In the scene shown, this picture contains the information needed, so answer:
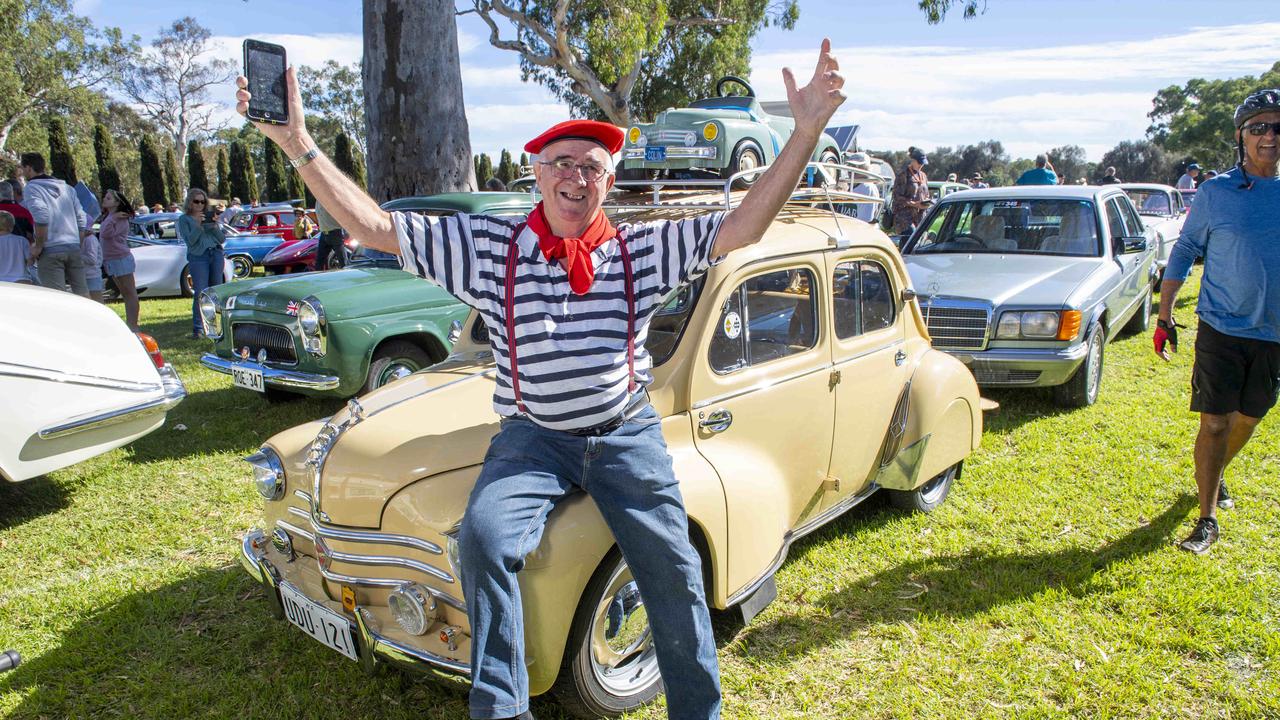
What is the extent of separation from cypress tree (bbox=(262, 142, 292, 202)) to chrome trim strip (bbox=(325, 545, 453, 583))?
4269 cm

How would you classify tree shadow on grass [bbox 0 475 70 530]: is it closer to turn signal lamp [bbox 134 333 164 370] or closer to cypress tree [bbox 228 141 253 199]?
turn signal lamp [bbox 134 333 164 370]

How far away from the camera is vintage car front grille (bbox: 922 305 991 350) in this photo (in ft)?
20.8

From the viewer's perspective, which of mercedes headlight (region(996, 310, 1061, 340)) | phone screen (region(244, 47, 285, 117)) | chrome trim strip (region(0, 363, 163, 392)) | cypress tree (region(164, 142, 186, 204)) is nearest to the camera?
phone screen (region(244, 47, 285, 117))

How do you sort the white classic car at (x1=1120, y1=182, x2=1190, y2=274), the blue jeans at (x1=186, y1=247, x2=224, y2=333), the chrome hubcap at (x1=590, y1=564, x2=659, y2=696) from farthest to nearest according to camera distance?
the white classic car at (x1=1120, y1=182, x2=1190, y2=274), the blue jeans at (x1=186, y1=247, x2=224, y2=333), the chrome hubcap at (x1=590, y1=564, x2=659, y2=696)

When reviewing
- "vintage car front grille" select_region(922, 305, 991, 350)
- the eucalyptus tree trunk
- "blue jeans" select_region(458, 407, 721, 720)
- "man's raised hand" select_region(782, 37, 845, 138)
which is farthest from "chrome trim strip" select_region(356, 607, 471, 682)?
the eucalyptus tree trunk

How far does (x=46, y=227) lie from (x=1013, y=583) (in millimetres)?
9378

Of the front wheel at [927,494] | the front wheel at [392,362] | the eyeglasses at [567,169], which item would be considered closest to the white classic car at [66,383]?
the front wheel at [392,362]

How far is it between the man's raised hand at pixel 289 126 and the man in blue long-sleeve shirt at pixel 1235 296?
153 inches

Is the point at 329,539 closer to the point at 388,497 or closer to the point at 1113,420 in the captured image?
the point at 388,497

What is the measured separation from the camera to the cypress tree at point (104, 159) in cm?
3716

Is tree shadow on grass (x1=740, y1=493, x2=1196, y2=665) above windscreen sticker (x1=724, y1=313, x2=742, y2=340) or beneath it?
beneath

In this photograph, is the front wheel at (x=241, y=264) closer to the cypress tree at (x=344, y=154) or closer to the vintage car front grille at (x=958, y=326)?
the vintage car front grille at (x=958, y=326)

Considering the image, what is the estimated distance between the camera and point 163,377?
17.0 ft

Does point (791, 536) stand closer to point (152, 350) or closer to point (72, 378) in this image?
point (72, 378)
